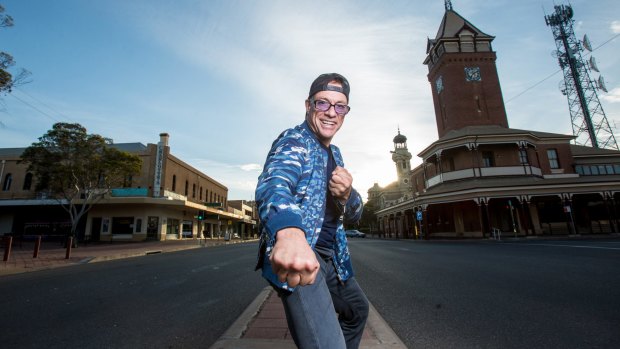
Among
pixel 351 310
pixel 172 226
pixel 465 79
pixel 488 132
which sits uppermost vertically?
pixel 465 79

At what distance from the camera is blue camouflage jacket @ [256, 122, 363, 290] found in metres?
1.11

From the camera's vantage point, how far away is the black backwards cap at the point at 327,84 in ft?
6.04

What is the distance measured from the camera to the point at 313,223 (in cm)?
140

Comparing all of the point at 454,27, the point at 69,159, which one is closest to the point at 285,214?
the point at 69,159

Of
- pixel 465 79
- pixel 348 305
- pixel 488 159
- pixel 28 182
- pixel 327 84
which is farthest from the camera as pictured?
pixel 465 79

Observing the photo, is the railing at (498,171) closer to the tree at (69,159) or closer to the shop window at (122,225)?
the tree at (69,159)

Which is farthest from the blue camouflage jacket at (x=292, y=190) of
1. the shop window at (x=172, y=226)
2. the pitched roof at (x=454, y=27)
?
the pitched roof at (x=454, y=27)

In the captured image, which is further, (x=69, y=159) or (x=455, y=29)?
(x=455, y=29)

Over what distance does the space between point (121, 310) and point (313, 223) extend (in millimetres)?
4546

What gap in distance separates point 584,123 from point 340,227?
56697mm

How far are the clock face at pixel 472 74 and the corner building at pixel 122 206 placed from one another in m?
30.4

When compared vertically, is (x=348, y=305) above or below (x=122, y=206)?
below

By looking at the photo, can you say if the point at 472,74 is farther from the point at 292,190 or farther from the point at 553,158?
the point at 292,190

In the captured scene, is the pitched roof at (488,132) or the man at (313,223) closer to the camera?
the man at (313,223)
